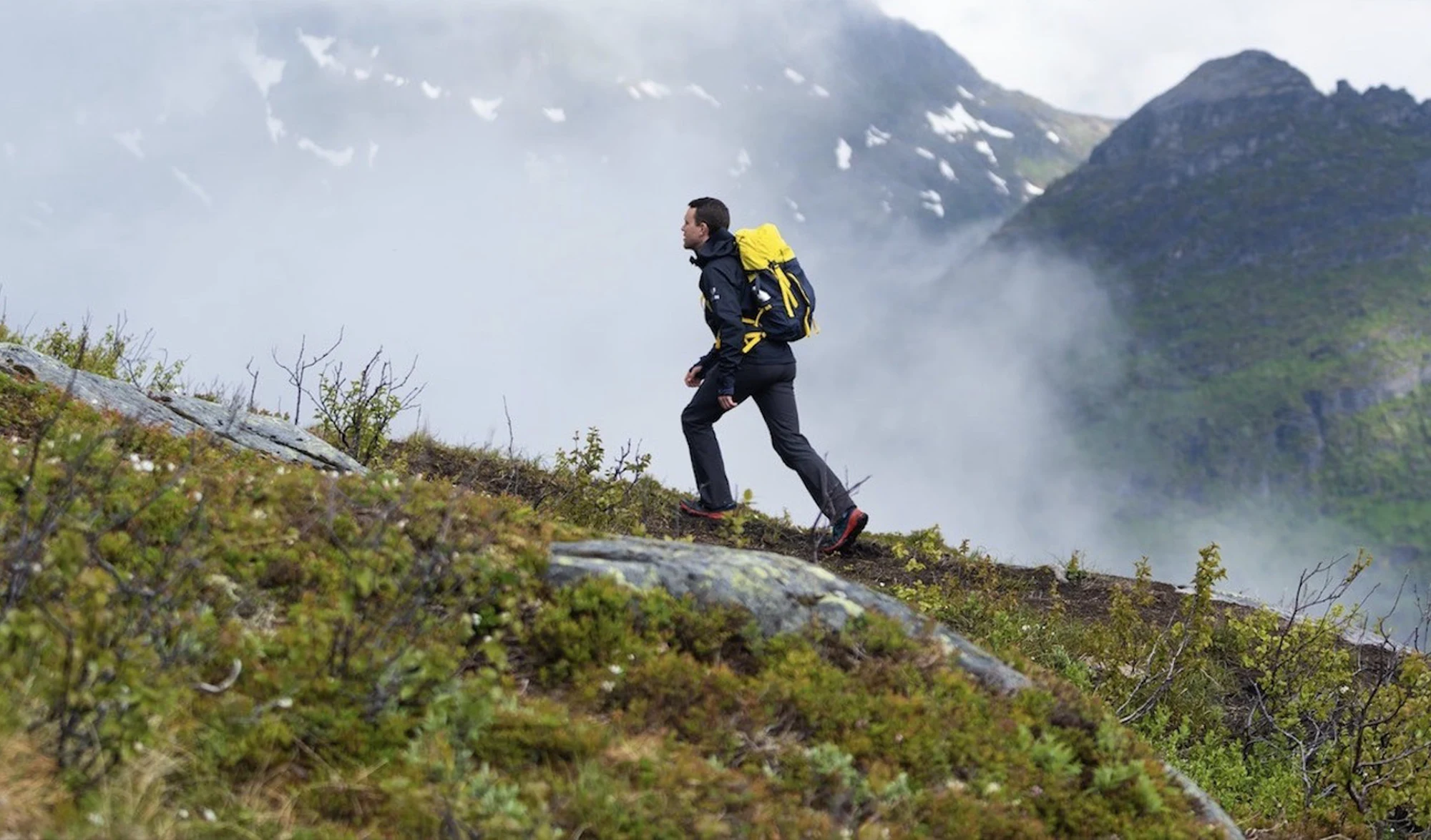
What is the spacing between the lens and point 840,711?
18.9 feet

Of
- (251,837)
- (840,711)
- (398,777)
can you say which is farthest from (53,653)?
(840,711)

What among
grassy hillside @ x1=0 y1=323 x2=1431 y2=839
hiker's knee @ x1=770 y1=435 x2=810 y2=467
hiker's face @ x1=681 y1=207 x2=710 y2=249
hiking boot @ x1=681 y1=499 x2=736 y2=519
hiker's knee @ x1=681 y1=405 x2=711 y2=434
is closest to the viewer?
grassy hillside @ x1=0 y1=323 x2=1431 y2=839

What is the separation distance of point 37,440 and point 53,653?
1.48 meters

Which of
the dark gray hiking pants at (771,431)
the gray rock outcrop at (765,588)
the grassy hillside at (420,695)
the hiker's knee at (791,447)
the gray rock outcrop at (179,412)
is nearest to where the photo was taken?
the grassy hillside at (420,695)

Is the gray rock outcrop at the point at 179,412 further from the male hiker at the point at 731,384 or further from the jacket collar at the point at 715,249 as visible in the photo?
the jacket collar at the point at 715,249

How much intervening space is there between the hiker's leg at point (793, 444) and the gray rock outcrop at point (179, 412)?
439cm

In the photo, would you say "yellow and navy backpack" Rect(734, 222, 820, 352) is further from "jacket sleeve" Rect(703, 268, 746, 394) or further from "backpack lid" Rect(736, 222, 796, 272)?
"jacket sleeve" Rect(703, 268, 746, 394)

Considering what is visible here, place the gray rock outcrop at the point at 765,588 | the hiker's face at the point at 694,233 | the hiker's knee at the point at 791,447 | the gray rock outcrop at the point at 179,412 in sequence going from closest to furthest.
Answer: the gray rock outcrop at the point at 765,588 → the gray rock outcrop at the point at 179,412 → the hiker's face at the point at 694,233 → the hiker's knee at the point at 791,447

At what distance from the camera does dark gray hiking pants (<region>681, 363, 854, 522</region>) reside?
41.3ft

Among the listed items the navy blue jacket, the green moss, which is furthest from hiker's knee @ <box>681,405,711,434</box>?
the green moss

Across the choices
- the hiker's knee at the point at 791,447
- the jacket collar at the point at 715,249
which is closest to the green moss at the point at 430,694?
the jacket collar at the point at 715,249

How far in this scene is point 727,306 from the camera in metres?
12.1

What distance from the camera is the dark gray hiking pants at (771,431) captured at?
12.6m

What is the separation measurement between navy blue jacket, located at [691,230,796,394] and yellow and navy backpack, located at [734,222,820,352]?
81mm
